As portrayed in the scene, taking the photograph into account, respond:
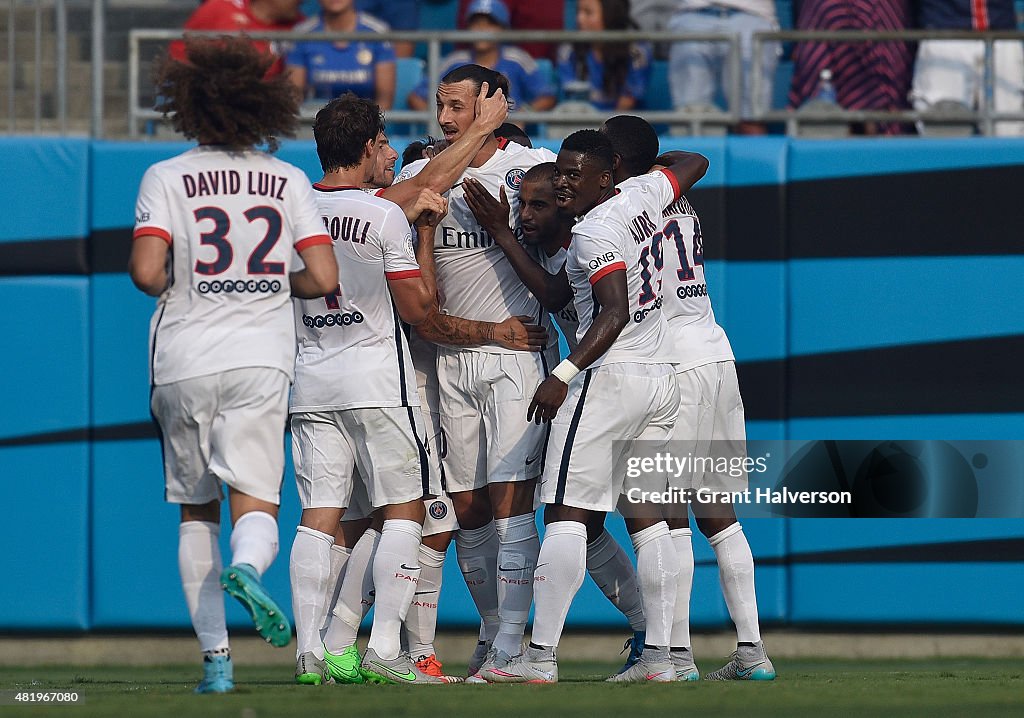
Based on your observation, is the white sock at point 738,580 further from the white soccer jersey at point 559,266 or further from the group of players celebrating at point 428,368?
the white soccer jersey at point 559,266

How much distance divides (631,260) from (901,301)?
282 cm

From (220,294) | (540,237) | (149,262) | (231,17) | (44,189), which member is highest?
(231,17)

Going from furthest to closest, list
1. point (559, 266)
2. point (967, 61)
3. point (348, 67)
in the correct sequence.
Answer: point (348, 67) → point (967, 61) → point (559, 266)

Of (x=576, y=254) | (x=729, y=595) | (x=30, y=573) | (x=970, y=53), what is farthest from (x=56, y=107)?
(x=970, y=53)

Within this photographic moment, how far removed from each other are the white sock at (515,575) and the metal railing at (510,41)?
2793 millimetres

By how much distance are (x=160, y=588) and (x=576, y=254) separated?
3.53 m

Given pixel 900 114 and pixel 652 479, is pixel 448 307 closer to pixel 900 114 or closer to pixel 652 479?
pixel 652 479

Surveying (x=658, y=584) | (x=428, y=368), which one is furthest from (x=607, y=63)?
(x=658, y=584)

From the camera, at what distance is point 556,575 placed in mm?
5312

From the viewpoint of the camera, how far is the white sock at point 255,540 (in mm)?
4430

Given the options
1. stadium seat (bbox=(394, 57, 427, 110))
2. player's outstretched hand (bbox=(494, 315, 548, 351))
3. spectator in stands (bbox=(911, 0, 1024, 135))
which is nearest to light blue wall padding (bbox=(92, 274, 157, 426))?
stadium seat (bbox=(394, 57, 427, 110))

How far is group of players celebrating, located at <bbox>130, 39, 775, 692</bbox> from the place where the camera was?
4.64 m

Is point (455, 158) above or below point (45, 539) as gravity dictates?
above

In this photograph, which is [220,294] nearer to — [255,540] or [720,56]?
[255,540]
